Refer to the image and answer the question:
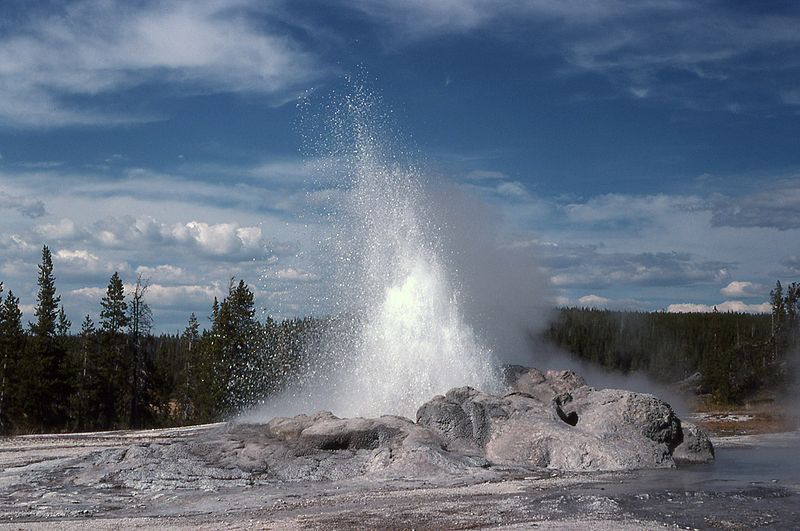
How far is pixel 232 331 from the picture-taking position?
49.8 metres

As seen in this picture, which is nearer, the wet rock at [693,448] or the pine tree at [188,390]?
the wet rock at [693,448]

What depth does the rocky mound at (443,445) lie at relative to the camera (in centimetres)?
1858

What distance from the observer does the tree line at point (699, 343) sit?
224 ft

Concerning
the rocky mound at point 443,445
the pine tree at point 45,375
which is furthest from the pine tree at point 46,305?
the rocky mound at point 443,445

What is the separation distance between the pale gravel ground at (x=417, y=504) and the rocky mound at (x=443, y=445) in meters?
0.84

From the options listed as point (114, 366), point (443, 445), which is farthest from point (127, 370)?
point (443, 445)

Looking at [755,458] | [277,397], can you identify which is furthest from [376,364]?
[755,458]

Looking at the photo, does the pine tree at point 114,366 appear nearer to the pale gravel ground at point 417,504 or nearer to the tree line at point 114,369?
the tree line at point 114,369

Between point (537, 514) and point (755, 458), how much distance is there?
11252mm

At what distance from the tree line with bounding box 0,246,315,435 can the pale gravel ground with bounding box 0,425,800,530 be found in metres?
26.0

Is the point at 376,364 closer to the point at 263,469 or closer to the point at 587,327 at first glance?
the point at 263,469

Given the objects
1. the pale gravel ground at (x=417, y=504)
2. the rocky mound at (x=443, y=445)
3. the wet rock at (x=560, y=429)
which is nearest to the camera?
the pale gravel ground at (x=417, y=504)

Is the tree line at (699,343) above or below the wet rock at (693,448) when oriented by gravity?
above

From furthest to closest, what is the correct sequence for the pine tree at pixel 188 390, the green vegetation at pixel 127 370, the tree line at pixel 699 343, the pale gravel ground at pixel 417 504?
the tree line at pixel 699 343
the pine tree at pixel 188 390
the green vegetation at pixel 127 370
the pale gravel ground at pixel 417 504
